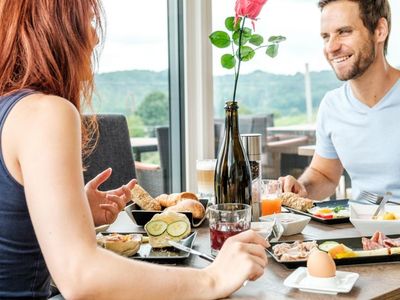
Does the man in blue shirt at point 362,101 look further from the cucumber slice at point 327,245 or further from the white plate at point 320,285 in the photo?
the white plate at point 320,285

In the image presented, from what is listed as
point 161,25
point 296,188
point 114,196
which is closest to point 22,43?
point 114,196

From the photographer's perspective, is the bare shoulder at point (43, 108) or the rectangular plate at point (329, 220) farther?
the rectangular plate at point (329, 220)

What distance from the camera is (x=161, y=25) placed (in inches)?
114

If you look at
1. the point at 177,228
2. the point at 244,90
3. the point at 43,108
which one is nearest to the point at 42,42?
the point at 43,108

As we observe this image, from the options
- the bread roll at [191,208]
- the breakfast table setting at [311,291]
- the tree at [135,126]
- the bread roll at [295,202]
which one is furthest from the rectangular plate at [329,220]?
the tree at [135,126]

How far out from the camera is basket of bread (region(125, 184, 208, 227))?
1.62m

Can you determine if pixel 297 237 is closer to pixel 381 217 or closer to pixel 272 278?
pixel 381 217

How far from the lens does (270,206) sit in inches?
66.9

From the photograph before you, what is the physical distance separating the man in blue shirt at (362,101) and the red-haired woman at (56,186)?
136 cm

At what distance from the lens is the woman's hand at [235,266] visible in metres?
1.01

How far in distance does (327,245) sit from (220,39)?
2.53ft

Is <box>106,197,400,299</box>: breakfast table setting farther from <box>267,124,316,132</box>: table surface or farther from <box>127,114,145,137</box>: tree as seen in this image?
<box>267,124,316,132</box>: table surface

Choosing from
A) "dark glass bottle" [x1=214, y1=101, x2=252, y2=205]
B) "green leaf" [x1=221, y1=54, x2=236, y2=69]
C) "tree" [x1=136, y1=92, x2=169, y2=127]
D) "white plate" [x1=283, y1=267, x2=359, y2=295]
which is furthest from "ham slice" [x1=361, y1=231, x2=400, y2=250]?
"tree" [x1=136, y1=92, x2=169, y2=127]

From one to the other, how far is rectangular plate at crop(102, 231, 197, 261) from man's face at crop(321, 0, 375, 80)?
1.34 meters
